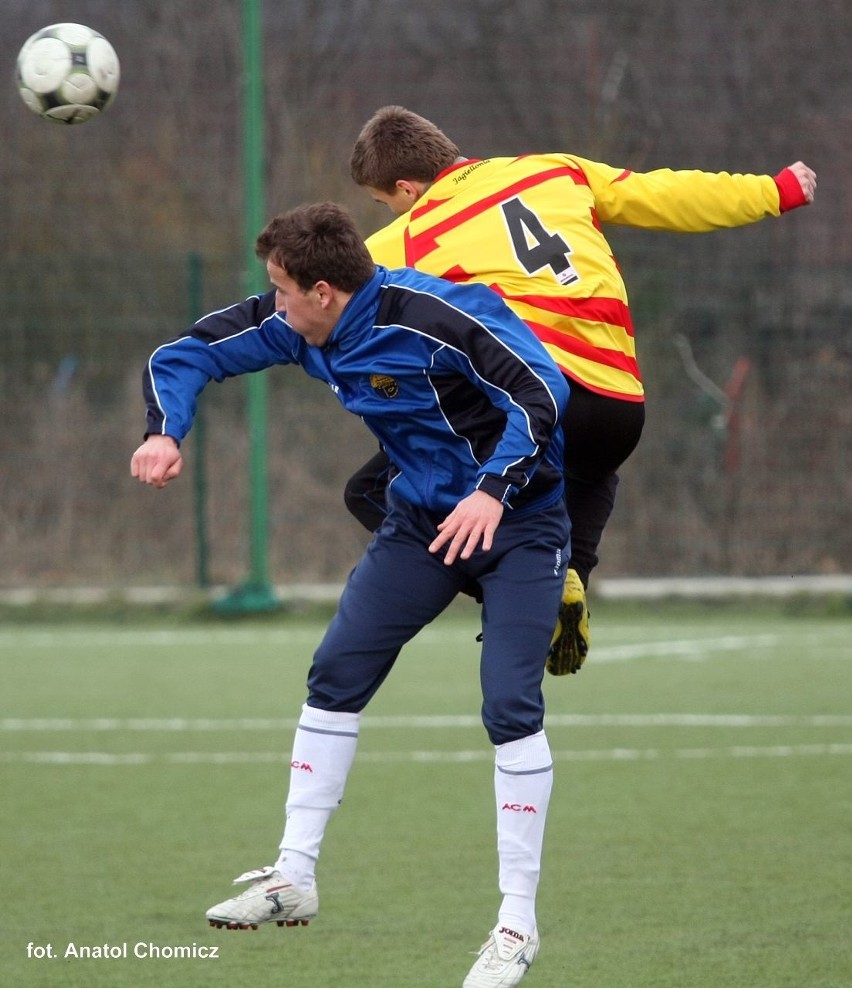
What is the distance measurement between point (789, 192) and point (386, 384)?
1462 mm

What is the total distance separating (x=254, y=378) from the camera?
1221cm

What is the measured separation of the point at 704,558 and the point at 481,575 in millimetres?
8798

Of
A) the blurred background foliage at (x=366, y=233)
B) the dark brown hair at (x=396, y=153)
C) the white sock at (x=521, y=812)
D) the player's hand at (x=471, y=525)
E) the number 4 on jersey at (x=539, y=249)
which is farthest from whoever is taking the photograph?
the blurred background foliage at (x=366, y=233)

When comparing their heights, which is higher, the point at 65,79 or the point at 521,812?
the point at 65,79

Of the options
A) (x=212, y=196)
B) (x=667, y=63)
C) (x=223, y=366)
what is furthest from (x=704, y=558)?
(x=223, y=366)

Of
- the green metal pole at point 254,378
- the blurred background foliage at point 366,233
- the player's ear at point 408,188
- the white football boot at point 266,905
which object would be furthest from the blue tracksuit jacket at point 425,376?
the blurred background foliage at point 366,233

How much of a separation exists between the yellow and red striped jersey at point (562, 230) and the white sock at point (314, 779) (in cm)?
117

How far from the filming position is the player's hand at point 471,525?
13.5ft

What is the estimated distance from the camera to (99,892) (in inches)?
213

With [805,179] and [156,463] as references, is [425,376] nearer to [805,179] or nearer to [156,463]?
[156,463]

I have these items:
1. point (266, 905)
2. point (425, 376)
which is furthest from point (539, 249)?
point (266, 905)

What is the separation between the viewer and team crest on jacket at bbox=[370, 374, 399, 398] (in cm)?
438

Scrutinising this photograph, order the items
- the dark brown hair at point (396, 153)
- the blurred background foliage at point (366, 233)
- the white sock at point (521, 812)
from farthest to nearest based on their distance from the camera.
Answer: the blurred background foliage at point (366, 233)
the dark brown hair at point (396, 153)
the white sock at point (521, 812)

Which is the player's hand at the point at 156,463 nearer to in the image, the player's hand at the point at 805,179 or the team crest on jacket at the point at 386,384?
the team crest on jacket at the point at 386,384
